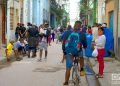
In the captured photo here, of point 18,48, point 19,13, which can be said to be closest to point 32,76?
point 18,48

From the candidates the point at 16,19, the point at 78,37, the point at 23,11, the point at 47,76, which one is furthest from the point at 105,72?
the point at 23,11

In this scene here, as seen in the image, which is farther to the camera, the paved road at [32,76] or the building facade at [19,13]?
the building facade at [19,13]

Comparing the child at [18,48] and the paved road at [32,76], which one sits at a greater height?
the child at [18,48]

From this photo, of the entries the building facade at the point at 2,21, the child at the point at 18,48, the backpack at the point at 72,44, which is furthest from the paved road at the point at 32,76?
the building facade at the point at 2,21

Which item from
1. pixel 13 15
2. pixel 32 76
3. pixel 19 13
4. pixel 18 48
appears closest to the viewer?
pixel 32 76

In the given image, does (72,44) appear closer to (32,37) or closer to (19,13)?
(32,37)

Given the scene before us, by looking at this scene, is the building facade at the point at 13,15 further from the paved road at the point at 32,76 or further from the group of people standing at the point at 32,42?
the paved road at the point at 32,76

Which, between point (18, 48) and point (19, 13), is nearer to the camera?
point (18, 48)

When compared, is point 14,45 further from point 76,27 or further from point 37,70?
point 76,27

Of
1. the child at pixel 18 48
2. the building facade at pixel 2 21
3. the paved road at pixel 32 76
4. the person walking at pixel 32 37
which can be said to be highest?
the building facade at pixel 2 21

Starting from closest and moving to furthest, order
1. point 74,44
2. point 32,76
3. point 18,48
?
1. point 74,44
2. point 32,76
3. point 18,48

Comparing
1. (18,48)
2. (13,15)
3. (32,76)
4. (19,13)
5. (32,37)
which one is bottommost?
(32,76)

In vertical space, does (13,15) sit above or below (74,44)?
above

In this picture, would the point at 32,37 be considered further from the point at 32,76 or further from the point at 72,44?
the point at 72,44
